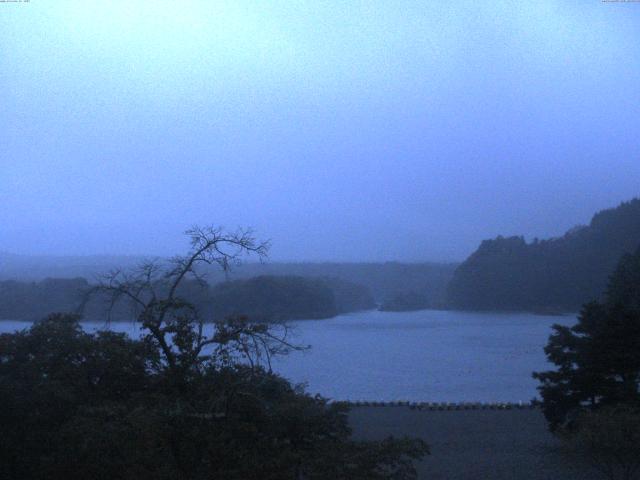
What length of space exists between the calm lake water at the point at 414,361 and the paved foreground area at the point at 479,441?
47 centimetres

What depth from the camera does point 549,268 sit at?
2489 centimetres

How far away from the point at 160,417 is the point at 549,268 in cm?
2051

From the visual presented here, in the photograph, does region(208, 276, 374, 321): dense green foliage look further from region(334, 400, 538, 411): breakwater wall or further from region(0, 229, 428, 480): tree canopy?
region(334, 400, 538, 411): breakwater wall

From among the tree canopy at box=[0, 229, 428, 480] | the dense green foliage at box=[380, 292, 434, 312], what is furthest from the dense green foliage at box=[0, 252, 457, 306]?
the tree canopy at box=[0, 229, 428, 480]

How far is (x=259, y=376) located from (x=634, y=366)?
7.56 m

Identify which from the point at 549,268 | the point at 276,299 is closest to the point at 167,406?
the point at 276,299

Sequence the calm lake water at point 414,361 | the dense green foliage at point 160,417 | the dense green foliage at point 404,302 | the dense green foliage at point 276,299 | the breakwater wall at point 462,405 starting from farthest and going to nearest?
the dense green foliage at point 404,302, the breakwater wall at point 462,405, the calm lake water at point 414,361, the dense green foliage at point 276,299, the dense green foliage at point 160,417

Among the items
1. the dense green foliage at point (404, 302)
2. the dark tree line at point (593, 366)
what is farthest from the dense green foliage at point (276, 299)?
the dark tree line at point (593, 366)

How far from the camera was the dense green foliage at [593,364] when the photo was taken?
475 inches

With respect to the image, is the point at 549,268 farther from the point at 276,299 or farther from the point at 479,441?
the point at 276,299

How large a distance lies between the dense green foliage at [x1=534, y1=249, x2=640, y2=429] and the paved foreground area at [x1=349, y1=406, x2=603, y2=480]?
784 millimetres

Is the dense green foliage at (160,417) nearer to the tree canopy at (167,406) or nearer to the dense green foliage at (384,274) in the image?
the tree canopy at (167,406)

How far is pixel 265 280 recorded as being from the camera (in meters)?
14.5

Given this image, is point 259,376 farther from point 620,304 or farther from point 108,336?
point 620,304
